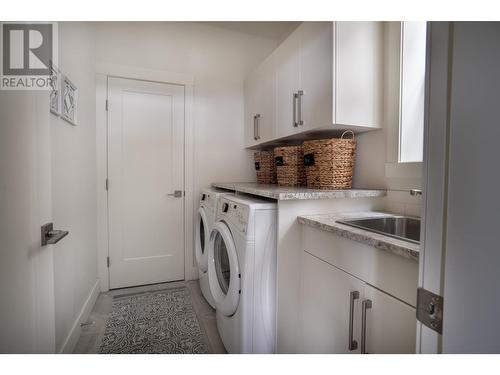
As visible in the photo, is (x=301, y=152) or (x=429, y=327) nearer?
(x=429, y=327)

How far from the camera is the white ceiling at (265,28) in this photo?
2.62 meters

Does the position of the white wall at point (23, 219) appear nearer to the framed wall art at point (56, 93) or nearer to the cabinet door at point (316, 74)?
the framed wall art at point (56, 93)

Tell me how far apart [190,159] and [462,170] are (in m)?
2.38

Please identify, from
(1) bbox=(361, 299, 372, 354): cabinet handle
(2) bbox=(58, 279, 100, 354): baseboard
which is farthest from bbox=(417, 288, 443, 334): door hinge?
(2) bbox=(58, 279, 100, 354): baseboard

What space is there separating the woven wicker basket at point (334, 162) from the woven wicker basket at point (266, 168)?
668mm

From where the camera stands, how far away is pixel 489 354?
0.40 metres

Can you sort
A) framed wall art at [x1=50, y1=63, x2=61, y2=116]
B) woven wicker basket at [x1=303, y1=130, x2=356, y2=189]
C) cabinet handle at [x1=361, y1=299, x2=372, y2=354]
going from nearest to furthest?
1. cabinet handle at [x1=361, y1=299, x2=372, y2=354]
2. framed wall art at [x1=50, y1=63, x2=61, y2=116]
3. woven wicker basket at [x1=303, y1=130, x2=356, y2=189]

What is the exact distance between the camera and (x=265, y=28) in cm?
274

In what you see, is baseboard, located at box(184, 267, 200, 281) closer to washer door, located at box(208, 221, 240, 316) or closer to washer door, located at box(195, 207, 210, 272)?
washer door, located at box(195, 207, 210, 272)

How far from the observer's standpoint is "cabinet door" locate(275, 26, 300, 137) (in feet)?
5.98

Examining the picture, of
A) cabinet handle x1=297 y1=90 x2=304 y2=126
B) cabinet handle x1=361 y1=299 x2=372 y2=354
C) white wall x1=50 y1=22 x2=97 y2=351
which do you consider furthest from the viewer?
cabinet handle x1=297 y1=90 x2=304 y2=126

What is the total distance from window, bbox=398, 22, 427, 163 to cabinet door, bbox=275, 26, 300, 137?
2.10 ft

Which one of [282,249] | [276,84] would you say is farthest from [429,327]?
[276,84]

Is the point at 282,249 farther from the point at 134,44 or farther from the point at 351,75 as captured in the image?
the point at 134,44
